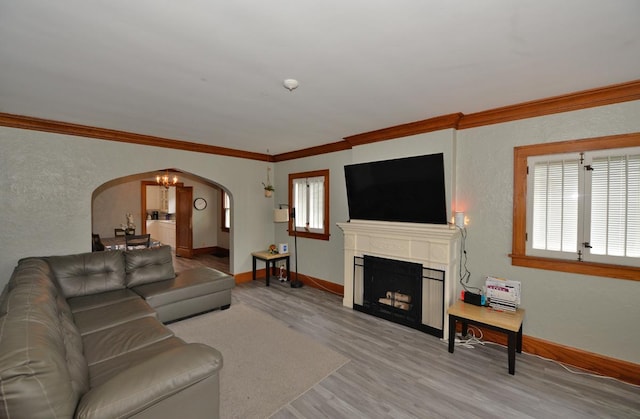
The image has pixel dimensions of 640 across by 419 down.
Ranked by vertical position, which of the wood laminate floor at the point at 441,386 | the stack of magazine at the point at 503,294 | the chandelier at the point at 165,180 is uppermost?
the chandelier at the point at 165,180

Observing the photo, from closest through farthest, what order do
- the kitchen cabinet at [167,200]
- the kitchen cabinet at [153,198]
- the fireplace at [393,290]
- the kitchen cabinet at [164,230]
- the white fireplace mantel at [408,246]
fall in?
the white fireplace mantel at [408,246]
the fireplace at [393,290]
the kitchen cabinet at [164,230]
the kitchen cabinet at [153,198]
the kitchen cabinet at [167,200]

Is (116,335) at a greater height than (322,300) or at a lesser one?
greater

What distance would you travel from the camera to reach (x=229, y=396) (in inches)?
88.4

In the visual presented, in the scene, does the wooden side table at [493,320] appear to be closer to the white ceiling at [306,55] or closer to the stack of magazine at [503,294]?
the stack of magazine at [503,294]

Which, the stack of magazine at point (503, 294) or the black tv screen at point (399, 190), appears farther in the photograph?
the black tv screen at point (399, 190)

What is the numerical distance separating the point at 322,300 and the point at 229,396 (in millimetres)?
2385

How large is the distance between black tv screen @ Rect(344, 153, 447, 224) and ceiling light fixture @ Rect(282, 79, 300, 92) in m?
1.70

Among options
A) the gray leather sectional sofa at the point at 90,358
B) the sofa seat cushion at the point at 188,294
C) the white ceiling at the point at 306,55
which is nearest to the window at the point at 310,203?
the sofa seat cushion at the point at 188,294

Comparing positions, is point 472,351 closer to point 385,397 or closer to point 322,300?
point 385,397

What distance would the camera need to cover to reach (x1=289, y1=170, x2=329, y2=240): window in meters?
4.97

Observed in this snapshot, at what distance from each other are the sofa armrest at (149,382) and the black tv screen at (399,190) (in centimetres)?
273

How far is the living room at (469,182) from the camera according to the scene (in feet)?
8.25

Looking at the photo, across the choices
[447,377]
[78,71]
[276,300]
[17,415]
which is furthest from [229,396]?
[78,71]

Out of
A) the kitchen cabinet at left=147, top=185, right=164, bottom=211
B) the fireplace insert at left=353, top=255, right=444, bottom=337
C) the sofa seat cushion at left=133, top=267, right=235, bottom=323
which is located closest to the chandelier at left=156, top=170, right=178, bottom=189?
the kitchen cabinet at left=147, top=185, right=164, bottom=211
